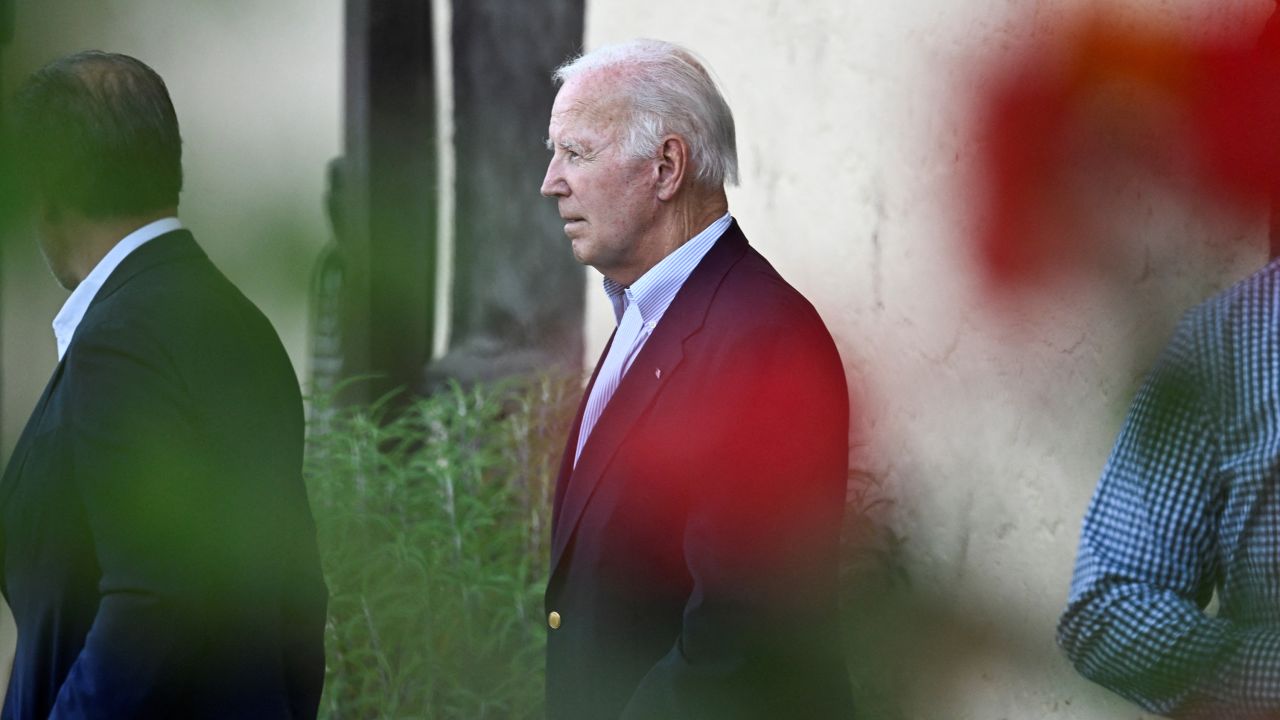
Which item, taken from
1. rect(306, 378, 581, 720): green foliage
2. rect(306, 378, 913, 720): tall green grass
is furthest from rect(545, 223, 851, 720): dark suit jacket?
rect(306, 378, 581, 720): green foliage

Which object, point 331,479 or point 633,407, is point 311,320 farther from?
point 331,479

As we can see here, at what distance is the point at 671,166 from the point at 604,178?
0.30 feet

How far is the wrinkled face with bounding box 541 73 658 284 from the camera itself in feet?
6.07

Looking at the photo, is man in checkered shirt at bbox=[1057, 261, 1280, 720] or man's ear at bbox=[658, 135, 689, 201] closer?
man in checkered shirt at bbox=[1057, 261, 1280, 720]

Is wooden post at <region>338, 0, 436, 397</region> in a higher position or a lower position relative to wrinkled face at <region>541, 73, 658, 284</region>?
higher

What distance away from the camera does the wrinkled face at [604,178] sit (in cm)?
185

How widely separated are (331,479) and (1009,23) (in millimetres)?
2680

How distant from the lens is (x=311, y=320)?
0.34 metres

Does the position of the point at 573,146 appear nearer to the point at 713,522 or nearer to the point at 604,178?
the point at 604,178

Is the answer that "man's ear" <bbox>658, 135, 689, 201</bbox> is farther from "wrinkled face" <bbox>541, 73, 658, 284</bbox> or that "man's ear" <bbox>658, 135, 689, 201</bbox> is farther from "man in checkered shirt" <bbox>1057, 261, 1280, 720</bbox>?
"man in checkered shirt" <bbox>1057, 261, 1280, 720</bbox>

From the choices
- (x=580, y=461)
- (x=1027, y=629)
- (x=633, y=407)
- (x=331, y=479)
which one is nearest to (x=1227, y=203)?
(x=1027, y=629)

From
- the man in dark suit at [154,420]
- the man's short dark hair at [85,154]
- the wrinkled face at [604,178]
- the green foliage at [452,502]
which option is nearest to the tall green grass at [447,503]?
the green foliage at [452,502]

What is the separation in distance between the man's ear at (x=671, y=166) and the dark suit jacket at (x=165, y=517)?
2.39ft

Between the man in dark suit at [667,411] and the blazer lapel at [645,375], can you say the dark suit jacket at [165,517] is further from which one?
the blazer lapel at [645,375]
